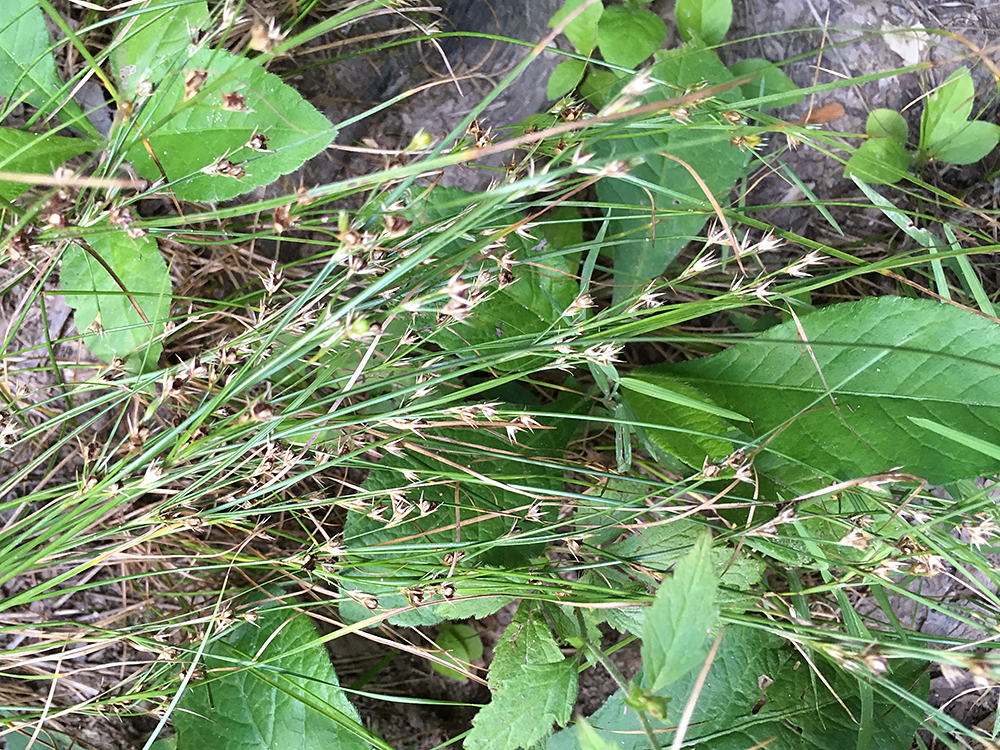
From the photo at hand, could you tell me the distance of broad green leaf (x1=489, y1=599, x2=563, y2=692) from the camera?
1149 millimetres

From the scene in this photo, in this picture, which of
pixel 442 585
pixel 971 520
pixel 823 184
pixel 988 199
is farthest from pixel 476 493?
pixel 988 199

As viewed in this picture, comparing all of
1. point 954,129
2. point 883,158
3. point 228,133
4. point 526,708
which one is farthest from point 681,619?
point 954,129

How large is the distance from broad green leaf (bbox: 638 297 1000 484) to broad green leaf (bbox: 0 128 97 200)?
121cm

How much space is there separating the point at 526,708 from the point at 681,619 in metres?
0.51

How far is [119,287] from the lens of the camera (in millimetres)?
1168

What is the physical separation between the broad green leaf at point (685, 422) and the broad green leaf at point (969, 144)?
0.81 meters

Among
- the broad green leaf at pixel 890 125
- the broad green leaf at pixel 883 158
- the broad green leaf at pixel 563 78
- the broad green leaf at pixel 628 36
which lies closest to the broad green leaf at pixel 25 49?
the broad green leaf at pixel 563 78

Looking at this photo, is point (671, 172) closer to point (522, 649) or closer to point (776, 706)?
point (522, 649)

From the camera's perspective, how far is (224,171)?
83 centimetres

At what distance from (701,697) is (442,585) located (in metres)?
0.71

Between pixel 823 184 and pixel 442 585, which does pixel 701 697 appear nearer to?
pixel 442 585

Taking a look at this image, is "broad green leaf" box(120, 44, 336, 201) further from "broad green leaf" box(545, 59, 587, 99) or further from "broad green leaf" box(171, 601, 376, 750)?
"broad green leaf" box(171, 601, 376, 750)

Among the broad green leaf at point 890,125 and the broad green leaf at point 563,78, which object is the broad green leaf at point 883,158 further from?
the broad green leaf at point 563,78

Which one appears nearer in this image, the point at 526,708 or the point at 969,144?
the point at 526,708
